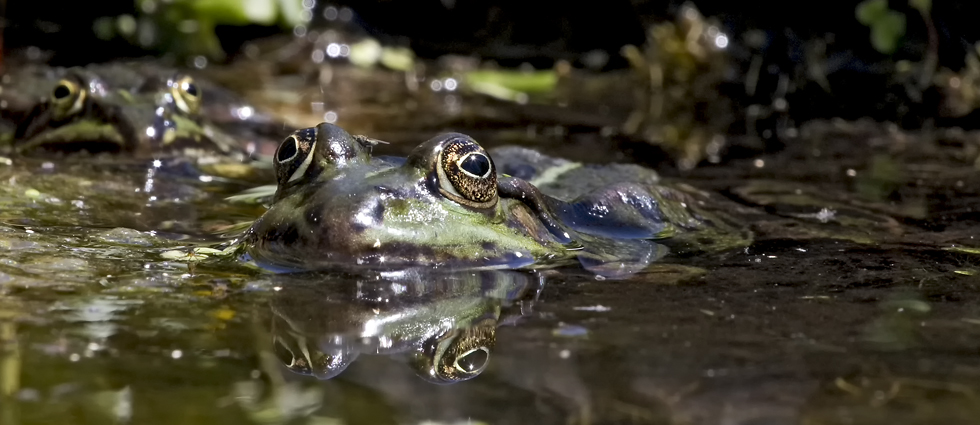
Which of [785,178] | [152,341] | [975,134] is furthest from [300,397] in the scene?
[975,134]

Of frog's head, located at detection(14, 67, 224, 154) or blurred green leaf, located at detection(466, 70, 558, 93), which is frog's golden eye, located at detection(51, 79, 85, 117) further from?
blurred green leaf, located at detection(466, 70, 558, 93)

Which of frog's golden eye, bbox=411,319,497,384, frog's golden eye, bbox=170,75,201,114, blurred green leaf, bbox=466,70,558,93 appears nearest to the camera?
frog's golden eye, bbox=411,319,497,384

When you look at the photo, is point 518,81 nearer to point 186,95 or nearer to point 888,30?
point 888,30

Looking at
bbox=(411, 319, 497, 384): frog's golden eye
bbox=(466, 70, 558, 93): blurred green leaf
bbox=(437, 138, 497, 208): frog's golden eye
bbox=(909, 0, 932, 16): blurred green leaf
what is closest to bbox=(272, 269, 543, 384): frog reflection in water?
bbox=(411, 319, 497, 384): frog's golden eye

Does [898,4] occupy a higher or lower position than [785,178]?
higher

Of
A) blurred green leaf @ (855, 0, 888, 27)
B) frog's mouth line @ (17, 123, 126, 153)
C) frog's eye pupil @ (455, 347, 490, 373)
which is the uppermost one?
blurred green leaf @ (855, 0, 888, 27)

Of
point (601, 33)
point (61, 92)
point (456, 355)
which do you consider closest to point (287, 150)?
point (456, 355)

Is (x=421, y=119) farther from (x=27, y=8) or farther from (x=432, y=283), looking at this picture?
(x=27, y=8)
